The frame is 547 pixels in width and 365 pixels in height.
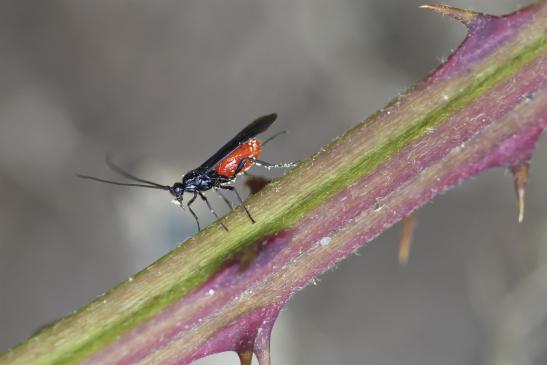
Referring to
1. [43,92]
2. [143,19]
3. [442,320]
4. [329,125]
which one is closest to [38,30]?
[43,92]

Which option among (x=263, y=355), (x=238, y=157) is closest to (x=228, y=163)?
(x=238, y=157)

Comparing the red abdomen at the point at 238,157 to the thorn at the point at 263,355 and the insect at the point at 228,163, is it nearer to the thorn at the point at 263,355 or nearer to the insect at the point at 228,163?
the insect at the point at 228,163

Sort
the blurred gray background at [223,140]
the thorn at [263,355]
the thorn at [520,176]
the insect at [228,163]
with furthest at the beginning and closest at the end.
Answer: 1. the blurred gray background at [223,140]
2. the insect at [228,163]
3. the thorn at [520,176]
4. the thorn at [263,355]

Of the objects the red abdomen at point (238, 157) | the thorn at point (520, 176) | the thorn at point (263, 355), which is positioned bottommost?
the thorn at point (520, 176)

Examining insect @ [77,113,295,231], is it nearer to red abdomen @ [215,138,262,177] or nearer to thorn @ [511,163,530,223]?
red abdomen @ [215,138,262,177]

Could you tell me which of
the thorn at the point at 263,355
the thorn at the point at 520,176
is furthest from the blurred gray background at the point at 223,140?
the thorn at the point at 263,355

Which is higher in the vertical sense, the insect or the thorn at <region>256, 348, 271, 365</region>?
the insect

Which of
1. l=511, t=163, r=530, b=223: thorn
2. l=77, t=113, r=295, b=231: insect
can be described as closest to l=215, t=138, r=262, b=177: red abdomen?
l=77, t=113, r=295, b=231: insect
